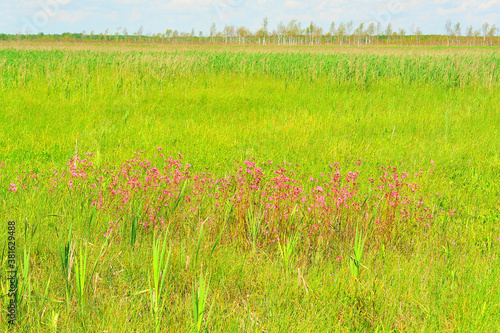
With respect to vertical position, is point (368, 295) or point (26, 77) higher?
point (26, 77)

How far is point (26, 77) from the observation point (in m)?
10.2

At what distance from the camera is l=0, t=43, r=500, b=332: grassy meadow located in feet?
7.39

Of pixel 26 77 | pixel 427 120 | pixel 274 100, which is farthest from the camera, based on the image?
pixel 26 77

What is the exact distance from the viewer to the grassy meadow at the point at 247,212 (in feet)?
7.39

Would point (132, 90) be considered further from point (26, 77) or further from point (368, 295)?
point (368, 295)

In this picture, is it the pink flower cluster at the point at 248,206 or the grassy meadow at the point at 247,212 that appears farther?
the pink flower cluster at the point at 248,206

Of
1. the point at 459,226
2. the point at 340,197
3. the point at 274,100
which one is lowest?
the point at 459,226

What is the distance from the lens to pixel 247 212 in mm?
3441

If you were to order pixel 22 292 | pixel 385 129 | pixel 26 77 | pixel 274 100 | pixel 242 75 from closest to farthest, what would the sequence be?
pixel 22 292 → pixel 385 129 → pixel 274 100 → pixel 26 77 → pixel 242 75

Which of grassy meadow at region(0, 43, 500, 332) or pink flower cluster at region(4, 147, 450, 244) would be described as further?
pink flower cluster at region(4, 147, 450, 244)

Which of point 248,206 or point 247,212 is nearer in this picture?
point 247,212

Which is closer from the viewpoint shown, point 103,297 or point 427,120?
point 103,297

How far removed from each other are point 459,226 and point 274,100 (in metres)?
6.23

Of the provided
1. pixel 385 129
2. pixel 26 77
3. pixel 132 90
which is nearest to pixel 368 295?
pixel 385 129
